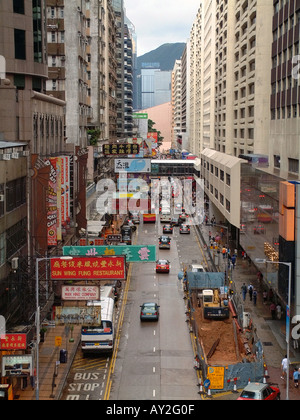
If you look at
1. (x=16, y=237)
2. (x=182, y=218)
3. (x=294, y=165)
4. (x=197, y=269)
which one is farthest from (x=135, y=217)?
(x=16, y=237)

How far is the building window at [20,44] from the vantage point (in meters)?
40.7

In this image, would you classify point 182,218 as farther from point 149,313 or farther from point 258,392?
point 258,392

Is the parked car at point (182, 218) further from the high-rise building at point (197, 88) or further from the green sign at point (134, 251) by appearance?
the green sign at point (134, 251)

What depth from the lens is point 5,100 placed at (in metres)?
37.9

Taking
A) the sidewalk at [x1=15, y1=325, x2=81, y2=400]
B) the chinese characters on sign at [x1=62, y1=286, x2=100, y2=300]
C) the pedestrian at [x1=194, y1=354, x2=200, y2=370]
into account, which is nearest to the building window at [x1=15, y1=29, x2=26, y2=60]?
the chinese characters on sign at [x1=62, y1=286, x2=100, y2=300]

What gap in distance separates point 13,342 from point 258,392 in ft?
37.8

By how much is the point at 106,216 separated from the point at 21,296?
4754 centimetres

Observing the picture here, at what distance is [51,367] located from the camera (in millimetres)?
31031

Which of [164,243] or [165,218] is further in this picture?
[165,218]

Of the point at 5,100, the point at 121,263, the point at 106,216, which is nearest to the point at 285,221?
the point at 121,263

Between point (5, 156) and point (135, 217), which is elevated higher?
point (5, 156)

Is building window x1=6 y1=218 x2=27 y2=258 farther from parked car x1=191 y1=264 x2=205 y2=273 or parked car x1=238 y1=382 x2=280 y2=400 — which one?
parked car x1=191 y1=264 x2=205 y2=273

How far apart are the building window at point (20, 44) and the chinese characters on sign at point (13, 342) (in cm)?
2206

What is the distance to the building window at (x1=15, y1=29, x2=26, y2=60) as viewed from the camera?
134 ft
